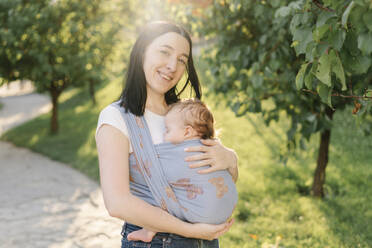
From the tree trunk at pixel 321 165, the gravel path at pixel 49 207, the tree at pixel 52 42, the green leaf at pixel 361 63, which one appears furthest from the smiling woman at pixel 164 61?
the tree at pixel 52 42

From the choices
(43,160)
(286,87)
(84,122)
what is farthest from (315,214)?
(84,122)

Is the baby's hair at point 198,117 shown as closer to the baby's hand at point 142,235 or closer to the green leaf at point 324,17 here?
the baby's hand at point 142,235

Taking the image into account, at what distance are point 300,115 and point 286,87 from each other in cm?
35

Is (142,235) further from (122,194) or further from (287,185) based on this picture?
(287,185)

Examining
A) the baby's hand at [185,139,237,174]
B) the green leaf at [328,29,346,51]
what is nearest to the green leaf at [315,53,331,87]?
the green leaf at [328,29,346,51]

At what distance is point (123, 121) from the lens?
5.67 ft

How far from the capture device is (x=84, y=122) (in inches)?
442

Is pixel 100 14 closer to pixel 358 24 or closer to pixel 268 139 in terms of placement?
pixel 268 139

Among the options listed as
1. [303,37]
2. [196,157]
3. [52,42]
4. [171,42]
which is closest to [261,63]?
[171,42]

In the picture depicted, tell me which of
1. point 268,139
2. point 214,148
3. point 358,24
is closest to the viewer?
point 358,24

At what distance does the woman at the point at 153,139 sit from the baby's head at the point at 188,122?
0.06m

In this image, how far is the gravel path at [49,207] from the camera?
4.56 metres

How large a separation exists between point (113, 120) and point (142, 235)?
0.56 metres

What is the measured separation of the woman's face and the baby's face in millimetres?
152
